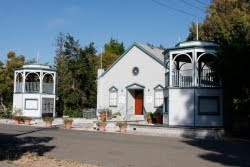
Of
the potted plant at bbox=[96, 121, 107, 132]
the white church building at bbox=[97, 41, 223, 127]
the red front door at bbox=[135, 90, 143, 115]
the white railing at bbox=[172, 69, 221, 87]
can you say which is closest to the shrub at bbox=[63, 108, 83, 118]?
the red front door at bbox=[135, 90, 143, 115]

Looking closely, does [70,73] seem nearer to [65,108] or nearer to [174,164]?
[65,108]

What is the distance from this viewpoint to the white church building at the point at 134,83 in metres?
34.3

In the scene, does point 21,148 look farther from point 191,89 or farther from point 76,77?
point 76,77

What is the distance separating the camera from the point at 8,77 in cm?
4444

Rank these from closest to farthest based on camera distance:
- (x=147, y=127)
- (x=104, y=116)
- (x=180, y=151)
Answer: (x=180, y=151)
(x=147, y=127)
(x=104, y=116)

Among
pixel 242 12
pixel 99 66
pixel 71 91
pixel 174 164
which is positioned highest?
pixel 242 12

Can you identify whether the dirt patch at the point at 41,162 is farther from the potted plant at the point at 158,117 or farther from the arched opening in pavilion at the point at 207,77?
the potted plant at the point at 158,117

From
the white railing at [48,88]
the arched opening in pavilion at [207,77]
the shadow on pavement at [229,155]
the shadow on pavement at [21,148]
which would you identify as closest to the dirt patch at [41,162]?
the shadow on pavement at [21,148]

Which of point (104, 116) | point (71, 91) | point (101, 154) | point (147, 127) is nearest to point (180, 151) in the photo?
point (101, 154)

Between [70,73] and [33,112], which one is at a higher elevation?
[70,73]

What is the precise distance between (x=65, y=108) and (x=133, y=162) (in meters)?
28.4

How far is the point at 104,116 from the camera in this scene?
1358 inches

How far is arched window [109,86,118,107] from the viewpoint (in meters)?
36.9

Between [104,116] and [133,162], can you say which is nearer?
[133,162]
